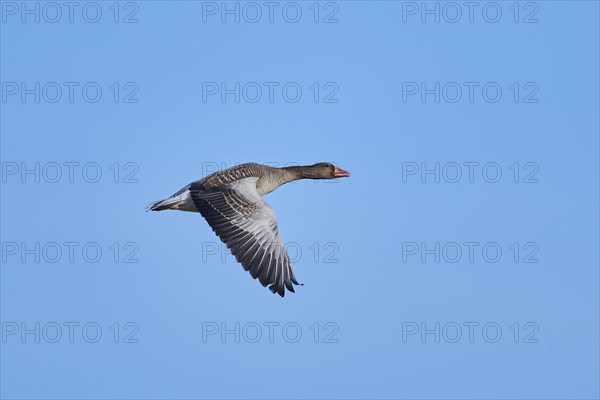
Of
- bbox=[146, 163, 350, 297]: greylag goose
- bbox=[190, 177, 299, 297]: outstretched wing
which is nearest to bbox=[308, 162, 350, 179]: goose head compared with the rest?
bbox=[146, 163, 350, 297]: greylag goose

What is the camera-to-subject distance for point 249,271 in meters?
19.5

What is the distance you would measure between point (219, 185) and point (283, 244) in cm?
274

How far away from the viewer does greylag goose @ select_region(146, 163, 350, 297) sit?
1967cm

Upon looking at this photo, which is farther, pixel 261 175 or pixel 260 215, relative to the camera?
pixel 261 175

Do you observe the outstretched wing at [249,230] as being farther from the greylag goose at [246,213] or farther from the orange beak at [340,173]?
the orange beak at [340,173]

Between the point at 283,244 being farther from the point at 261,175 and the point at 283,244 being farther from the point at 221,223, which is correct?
the point at 261,175

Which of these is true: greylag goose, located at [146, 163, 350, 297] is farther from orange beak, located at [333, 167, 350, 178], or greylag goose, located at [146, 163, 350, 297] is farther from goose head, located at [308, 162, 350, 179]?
orange beak, located at [333, 167, 350, 178]

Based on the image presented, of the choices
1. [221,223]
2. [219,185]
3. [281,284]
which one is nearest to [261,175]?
[219,185]

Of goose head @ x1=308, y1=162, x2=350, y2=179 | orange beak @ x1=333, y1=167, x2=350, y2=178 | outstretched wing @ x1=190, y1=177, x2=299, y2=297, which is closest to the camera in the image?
outstretched wing @ x1=190, y1=177, x2=299, y2=297

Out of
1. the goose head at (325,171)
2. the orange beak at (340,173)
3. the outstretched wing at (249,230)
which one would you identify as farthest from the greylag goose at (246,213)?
the orange beak at (340,173)

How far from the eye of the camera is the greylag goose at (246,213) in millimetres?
19672

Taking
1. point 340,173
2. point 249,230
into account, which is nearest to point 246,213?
point 249,230

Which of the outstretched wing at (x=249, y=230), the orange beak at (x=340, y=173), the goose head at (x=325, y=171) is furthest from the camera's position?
the orange beak at (x=340, y=173)

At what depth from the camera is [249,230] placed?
2039 cm
